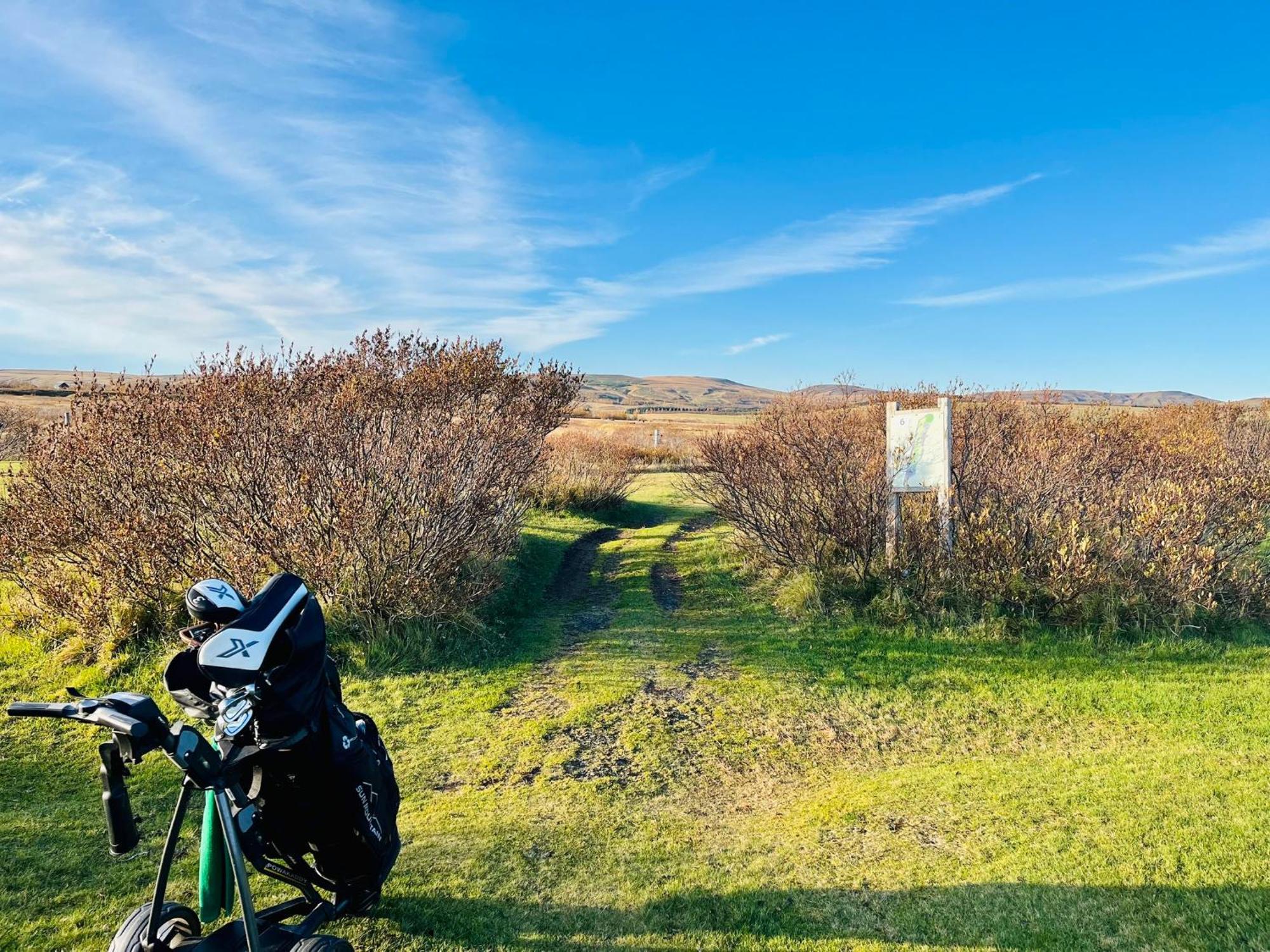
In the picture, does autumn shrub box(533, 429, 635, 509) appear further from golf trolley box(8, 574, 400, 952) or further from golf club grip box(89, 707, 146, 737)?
golf club grip box(89, 707, 146, 737)

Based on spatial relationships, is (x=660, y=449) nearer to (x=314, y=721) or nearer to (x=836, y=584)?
(x=836, y=584)

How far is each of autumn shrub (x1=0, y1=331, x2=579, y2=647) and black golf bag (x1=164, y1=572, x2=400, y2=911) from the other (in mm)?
4745

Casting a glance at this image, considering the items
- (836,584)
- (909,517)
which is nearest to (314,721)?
(836,584)

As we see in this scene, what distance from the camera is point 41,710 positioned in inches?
83.2

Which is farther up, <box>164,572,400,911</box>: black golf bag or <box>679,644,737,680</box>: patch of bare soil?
<box>164,572,400,911</box>: black golf bag

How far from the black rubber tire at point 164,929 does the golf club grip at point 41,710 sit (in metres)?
0.86

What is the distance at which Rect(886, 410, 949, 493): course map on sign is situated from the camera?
8781 millimetres

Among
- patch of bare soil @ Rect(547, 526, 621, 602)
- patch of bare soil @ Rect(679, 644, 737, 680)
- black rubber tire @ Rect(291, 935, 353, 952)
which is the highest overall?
patch of bare soil @ Rect(547, 526, 621, 602)

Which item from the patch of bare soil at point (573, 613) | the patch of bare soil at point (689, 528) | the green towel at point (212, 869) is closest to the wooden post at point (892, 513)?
the patch of bare soil at point (573, 613)

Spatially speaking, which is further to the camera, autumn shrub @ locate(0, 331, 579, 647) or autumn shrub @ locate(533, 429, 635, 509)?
autumn shrub @ locate(533, 429, 635, 509)

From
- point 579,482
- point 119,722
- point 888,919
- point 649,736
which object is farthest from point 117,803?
point 579,482

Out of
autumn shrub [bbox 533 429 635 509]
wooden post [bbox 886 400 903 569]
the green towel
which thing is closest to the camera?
the green towel

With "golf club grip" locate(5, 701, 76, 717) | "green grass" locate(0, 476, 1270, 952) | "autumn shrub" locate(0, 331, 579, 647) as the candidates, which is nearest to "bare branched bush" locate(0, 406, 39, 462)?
"autumn shrub" locate(0, 331, 579, 647)

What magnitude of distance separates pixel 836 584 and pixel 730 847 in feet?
17.7
